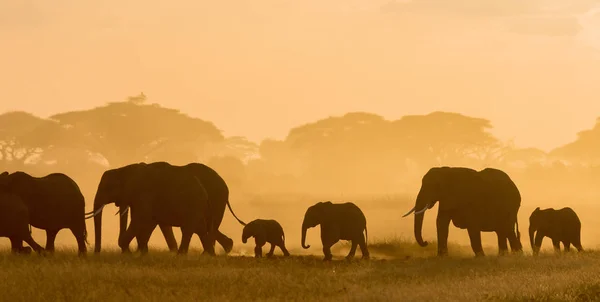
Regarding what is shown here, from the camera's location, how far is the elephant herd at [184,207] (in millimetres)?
22547

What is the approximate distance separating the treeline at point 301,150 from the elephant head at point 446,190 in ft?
133

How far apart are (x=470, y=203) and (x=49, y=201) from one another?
10.7 metres

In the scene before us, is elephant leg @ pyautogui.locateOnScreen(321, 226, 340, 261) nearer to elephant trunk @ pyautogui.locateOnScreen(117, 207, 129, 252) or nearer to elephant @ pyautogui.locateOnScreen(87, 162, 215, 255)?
elephant @ pyautogui.locateOnScreen(87, 162, 215, 255)

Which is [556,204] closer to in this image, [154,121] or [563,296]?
[154,121]

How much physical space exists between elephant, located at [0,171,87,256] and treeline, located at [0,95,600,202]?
42.3 meters

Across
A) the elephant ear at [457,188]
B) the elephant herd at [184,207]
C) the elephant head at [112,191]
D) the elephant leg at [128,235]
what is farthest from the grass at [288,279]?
the elephant ear at [457,188]

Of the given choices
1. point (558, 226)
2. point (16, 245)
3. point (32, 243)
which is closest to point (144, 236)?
point (32, 243)

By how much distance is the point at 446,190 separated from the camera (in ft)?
83.3

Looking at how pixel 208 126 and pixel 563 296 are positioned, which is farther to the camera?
pixel 208 126

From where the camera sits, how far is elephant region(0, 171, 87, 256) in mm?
22578

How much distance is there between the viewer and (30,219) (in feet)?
74.2

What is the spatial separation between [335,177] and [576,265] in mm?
51987

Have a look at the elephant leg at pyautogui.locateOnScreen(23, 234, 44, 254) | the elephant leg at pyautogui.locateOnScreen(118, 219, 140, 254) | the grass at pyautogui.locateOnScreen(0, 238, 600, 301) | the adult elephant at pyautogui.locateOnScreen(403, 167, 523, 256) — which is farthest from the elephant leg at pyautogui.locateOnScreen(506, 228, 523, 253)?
the elephant leg at pyautogui.locateOnScreen(23, 234, 44, 254)

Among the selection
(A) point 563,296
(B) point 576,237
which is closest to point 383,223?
(B) point 576,237
